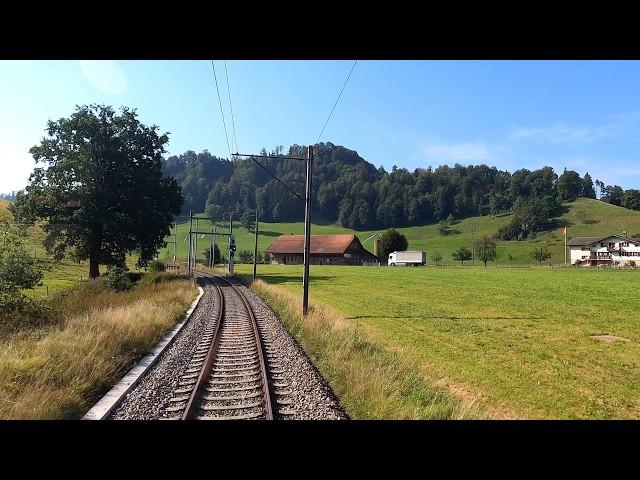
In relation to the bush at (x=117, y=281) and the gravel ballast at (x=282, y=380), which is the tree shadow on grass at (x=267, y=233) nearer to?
the bush at (x=117, y=281)

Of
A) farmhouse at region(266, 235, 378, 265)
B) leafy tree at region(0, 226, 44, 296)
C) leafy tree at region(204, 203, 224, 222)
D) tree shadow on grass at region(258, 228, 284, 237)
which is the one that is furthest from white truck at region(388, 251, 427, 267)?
leafy tree at region(0, 226, 44, 296)

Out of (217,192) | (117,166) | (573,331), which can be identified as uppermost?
(117,166)

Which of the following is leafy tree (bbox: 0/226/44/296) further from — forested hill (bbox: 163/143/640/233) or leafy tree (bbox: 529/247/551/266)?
leafy tree (bbox: 529/247/551/266)

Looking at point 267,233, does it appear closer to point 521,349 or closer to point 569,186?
point 569,186

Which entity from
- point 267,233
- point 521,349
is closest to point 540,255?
point 267,233

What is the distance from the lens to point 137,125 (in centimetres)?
3972

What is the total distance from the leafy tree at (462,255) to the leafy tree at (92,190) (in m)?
92.9

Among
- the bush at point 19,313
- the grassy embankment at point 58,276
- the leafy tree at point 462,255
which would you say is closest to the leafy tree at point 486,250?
the leafy tree at point 462,255

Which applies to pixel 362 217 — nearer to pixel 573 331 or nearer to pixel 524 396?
pixel 573 331

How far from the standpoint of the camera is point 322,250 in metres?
120
